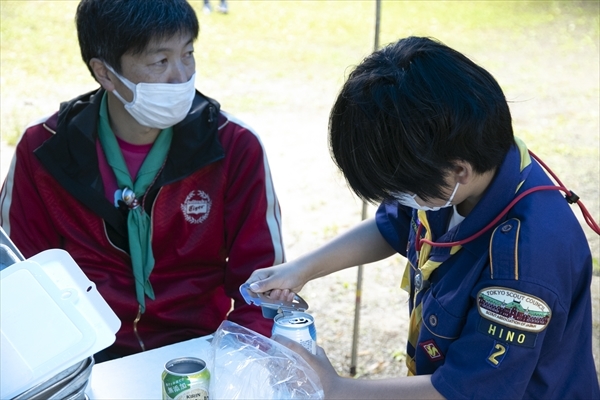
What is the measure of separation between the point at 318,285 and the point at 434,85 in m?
3.04

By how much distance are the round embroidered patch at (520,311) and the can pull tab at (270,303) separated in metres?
0.46

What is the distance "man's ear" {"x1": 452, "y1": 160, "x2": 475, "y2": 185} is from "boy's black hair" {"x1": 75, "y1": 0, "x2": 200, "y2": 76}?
1.11 m

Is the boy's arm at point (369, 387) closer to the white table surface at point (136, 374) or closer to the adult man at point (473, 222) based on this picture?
the adult man at point (473, 222)

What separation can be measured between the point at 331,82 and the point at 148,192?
645 cm

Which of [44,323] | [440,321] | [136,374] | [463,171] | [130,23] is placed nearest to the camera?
[44,323]

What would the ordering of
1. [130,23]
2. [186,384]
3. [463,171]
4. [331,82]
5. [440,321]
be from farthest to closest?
1. [331,82]
2. [130,23]
3. [440,321]
4. [463,171]
5. [186,384]

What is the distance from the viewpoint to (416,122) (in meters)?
1.32

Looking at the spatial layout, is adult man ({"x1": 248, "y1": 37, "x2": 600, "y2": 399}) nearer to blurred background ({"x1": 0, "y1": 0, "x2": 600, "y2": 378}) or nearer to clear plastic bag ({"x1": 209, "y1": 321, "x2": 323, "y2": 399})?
clear plastic bag ({"x1": 209, "y1": 321, "x2": 323, "y2": 399})

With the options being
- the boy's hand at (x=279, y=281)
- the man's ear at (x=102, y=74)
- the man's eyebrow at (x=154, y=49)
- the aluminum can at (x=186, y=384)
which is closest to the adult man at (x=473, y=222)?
the aluminum can at (x=186, y=384)

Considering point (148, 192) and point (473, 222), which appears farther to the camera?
point (148, 192)

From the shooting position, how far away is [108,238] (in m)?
2.16

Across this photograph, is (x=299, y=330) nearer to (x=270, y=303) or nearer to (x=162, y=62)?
(x=270, y=303)

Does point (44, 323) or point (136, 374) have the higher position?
point (44, 323)

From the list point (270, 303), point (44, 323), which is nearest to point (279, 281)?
point (270, 303)
